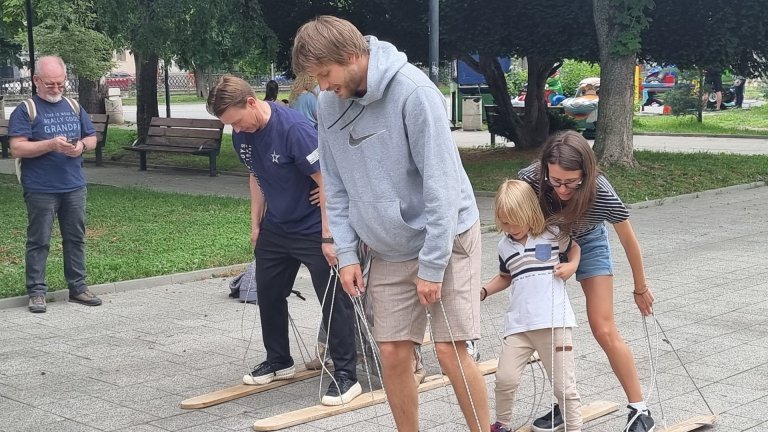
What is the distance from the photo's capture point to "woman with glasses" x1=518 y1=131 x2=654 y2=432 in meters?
4.53

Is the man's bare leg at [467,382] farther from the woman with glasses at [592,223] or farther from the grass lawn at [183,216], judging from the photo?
the grass lawn at [183,216]

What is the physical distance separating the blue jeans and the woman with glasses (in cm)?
446

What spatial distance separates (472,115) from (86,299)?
22.6 m

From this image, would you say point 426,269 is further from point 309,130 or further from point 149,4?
point 149,4

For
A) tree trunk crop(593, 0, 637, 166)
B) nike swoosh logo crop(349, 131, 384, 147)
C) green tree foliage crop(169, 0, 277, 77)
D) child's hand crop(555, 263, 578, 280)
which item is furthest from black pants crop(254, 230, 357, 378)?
tree trunk crop(593, 0, 637, 166)

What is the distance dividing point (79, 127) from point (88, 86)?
18768 mm

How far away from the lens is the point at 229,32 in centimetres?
1638

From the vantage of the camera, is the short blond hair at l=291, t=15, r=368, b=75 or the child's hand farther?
the child's hand

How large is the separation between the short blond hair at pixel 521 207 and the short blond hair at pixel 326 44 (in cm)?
100

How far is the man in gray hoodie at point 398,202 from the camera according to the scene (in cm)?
400

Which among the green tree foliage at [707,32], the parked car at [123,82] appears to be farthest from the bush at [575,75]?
the parked car at [123,82]

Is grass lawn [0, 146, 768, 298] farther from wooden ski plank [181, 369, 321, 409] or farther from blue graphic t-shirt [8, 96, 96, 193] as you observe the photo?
wooden ski plank [181, 369, 321, 409]

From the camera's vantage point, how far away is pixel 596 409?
17.5 feet

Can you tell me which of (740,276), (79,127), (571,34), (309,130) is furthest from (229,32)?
(309,130)
